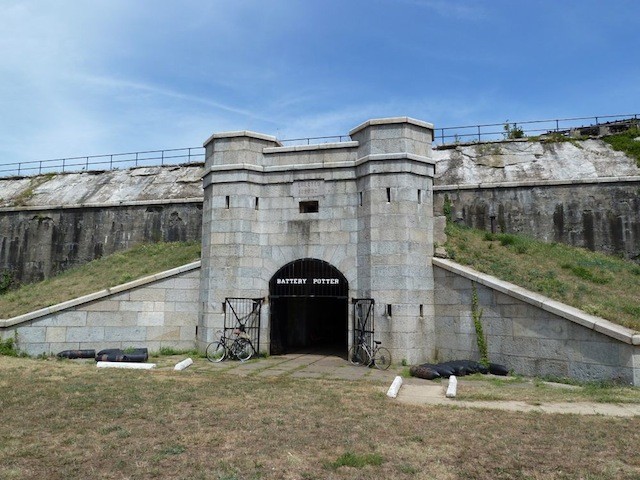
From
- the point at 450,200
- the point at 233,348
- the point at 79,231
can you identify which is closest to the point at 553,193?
the point at 450,200

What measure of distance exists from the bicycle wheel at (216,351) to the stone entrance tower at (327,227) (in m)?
0.28

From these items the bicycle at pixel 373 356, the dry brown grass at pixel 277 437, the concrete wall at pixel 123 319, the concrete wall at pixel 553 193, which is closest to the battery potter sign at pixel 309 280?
the bicycle at pixel 373 356

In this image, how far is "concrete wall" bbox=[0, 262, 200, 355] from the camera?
56.1ft

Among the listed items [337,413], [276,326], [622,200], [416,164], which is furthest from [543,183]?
[337,413]

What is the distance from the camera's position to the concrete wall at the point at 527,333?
12.2 m

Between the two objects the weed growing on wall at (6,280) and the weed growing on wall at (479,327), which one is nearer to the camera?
the weed growing on wall at (479,327)

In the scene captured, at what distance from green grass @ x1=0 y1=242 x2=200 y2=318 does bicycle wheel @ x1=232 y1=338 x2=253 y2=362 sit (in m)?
4.99

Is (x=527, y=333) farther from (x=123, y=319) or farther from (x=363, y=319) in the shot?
(x=123, y=319)

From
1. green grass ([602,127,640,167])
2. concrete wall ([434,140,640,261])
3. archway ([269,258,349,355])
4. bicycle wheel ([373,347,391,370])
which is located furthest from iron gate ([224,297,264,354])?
green grass ([602,127,640,167])

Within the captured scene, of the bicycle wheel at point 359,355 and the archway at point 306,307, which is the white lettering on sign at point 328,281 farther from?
the bicycle wheel at point 359,355

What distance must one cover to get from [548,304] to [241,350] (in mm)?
9858

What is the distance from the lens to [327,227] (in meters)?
17.9

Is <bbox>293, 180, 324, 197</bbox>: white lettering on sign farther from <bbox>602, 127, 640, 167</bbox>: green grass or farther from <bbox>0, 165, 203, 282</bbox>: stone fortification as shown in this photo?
<bbox>602, 127, 640, 167</bbox>: green grass

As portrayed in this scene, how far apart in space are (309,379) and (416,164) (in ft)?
27.1
